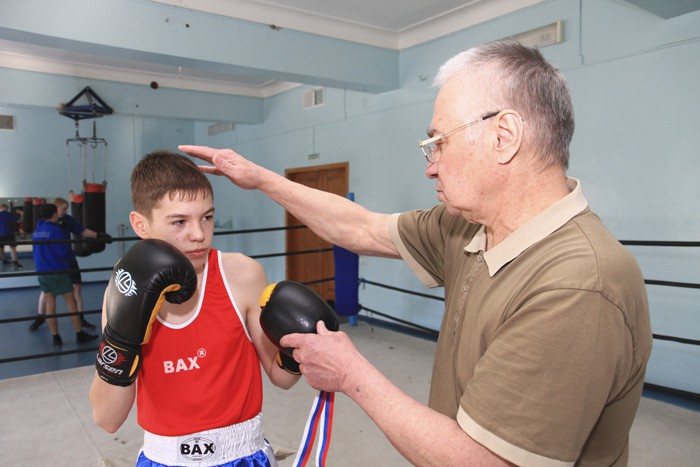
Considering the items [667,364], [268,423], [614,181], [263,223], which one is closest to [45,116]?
[263,223]

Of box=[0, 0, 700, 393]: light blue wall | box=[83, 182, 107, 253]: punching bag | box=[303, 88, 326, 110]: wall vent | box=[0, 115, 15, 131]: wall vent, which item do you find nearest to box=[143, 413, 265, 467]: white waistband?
box=[0, 0, 700, 393]: light blue wall

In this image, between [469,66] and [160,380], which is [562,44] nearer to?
[469,66]

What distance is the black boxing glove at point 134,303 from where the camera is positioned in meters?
1.13

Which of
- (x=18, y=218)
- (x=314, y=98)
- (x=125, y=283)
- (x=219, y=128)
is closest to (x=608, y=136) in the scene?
(x=125, y=283)

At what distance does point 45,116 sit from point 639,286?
30.1 feet

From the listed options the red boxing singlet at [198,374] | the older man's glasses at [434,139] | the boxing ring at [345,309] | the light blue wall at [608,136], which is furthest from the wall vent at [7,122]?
the older man's glasses at [434,139]

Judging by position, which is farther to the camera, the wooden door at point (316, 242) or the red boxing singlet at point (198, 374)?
the wooden door at point (316, 242)

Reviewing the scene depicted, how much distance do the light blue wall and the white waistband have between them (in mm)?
3019

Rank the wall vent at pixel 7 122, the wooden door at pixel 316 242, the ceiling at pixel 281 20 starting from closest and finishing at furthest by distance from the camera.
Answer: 1. the ceiling at pixel 281 20
2. the wooden door at pixel 316 242
3. the wall vent at pixel 7 122

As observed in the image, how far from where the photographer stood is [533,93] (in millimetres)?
869

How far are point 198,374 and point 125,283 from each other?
1.00 ft

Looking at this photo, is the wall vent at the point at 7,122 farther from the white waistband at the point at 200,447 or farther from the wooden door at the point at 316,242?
the white waistband at the point at 200,447

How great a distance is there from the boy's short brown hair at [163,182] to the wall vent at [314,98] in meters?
5.00

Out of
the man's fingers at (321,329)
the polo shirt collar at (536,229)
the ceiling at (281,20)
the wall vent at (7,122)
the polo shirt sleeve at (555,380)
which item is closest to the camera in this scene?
the polo shirt sleeve at (555,380)
